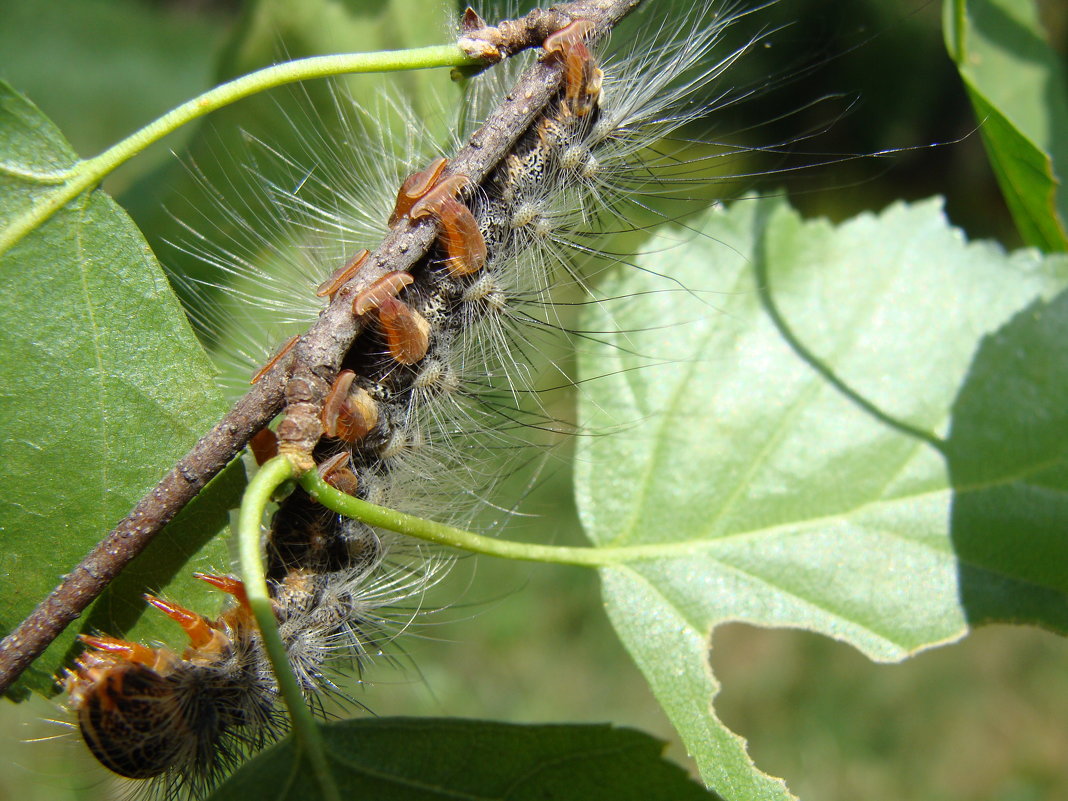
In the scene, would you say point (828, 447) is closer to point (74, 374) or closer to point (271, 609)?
point (271, 609)

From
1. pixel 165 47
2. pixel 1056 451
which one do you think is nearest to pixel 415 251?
pixel 1056 451

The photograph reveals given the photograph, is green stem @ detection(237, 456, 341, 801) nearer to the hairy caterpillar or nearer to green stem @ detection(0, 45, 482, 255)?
the hairy caterpillar

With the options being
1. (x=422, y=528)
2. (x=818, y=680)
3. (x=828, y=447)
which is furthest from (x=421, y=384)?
(x=818, y=680)

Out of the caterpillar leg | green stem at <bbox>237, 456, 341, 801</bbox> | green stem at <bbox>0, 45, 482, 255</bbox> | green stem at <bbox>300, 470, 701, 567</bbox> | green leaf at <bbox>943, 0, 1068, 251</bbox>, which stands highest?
green leaf at <bbox>943, 0, 1068, 251</bbox>

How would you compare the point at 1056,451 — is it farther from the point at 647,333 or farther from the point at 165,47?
the point at 165,47

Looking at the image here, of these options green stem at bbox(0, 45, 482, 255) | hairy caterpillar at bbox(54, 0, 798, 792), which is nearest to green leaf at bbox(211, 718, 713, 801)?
hairy caterpillar at bbox(54, 0, 798, 792)

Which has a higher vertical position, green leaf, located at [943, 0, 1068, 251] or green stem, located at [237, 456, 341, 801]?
A: green leaf, located at [943, 0, 1068, 251]
